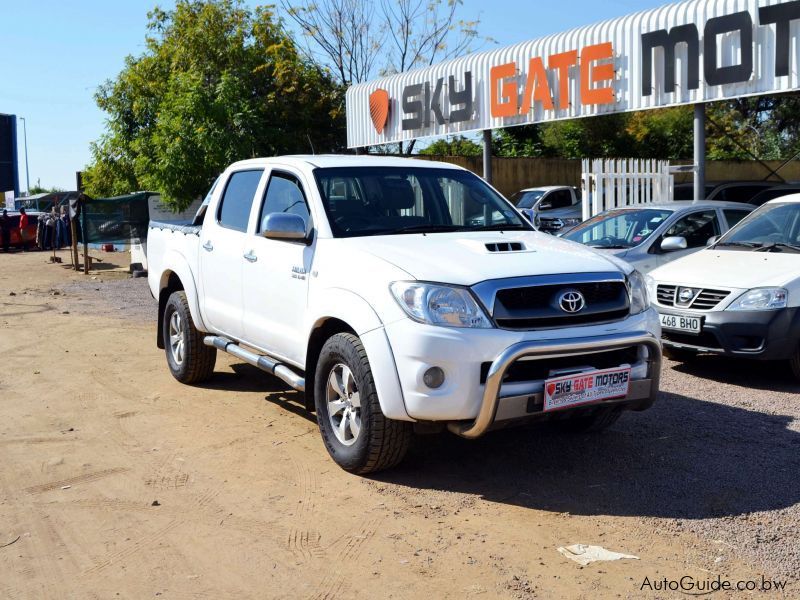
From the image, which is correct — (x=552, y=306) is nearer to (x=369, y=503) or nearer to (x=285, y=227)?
(x=369, y=503)

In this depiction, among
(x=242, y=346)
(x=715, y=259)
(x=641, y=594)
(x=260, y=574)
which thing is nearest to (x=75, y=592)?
(x=260, y=574)

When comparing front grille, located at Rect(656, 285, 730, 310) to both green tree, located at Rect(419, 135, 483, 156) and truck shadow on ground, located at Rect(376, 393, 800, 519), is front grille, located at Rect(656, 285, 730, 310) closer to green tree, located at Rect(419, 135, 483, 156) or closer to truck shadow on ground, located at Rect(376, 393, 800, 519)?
truck shadow on ground, located at Rect(376, 393, 800, 519)

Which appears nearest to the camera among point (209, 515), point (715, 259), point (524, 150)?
point (209, 515)

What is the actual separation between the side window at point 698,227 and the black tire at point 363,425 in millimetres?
5942

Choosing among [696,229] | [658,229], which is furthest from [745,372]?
[696,229]

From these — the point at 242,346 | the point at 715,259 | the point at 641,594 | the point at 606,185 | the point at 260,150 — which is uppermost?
the point at 260,150

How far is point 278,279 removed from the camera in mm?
5984

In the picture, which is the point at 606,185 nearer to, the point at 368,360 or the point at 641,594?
the point at 368,360

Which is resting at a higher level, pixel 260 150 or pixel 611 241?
pixel 260 150

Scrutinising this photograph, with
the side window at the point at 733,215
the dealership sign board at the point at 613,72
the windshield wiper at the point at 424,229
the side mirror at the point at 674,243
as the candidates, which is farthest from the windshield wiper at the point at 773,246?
the dealership sign board at the point at 613,72

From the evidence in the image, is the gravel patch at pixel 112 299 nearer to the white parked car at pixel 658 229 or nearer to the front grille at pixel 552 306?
the white parked car at pixel 658 229

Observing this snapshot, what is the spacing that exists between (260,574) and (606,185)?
38.7ft

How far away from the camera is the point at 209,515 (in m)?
4.68

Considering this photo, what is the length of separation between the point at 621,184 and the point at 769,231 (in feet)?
21.3
